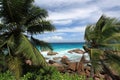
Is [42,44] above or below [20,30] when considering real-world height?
below

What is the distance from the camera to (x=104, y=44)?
18641 mm

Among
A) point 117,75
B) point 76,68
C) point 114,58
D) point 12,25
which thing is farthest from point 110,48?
point 76,68

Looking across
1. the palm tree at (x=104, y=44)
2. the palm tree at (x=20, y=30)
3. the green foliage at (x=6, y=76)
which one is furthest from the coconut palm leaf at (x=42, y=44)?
the palm tree at (x=104, y=44)

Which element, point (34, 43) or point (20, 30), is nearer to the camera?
point (20, 30)

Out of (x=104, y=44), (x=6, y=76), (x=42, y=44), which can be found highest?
(x=104, y=44)

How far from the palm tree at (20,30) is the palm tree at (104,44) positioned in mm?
4275

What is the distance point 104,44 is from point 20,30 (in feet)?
20.9

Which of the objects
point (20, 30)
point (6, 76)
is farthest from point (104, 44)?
point (6, 76)

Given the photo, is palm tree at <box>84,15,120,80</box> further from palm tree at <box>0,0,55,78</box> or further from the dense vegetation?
palm tree at <box>0,0,55,78</box>

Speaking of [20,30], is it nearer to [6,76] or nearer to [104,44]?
[6,76]

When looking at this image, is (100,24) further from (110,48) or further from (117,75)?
(117,75)

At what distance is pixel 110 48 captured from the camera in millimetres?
18469

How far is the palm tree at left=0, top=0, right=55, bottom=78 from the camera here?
21.1m

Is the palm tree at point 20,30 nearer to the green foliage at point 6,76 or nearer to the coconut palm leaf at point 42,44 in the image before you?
the coconut palm leaf at point 42,44
